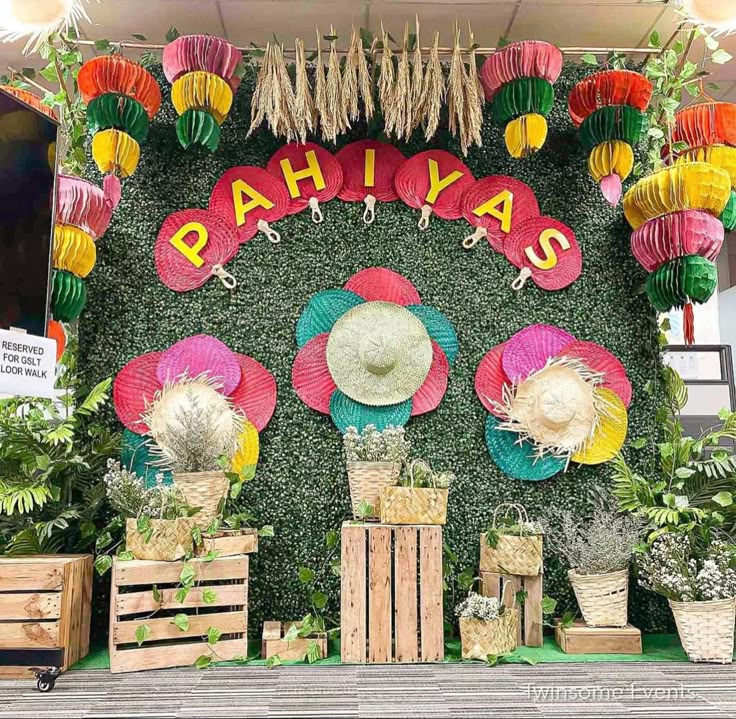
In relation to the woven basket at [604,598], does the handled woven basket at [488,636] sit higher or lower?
lower

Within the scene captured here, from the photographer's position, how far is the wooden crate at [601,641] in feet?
10.2

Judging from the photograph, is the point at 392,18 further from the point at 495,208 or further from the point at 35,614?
the point at 35,614

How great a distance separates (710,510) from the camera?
131 inches

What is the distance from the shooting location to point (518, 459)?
3506mm

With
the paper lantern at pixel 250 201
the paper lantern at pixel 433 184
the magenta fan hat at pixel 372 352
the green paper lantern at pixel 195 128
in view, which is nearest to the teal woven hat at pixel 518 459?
the magenta fan hat at pixel 372 352

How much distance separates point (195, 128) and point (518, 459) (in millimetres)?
2200

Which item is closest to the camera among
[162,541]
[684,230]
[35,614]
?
[35,614]

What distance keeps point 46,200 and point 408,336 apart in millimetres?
1846

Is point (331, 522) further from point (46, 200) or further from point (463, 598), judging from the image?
point (46, 200)

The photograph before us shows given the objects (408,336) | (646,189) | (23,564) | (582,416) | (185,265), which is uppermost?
(646,189)

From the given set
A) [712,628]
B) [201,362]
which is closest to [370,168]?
[201,362]

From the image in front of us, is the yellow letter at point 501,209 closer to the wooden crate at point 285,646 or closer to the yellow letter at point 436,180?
the yellow letter at point 436,180

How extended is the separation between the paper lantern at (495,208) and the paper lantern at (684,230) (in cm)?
59

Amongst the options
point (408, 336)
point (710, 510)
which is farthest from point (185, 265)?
point (710, 510)
